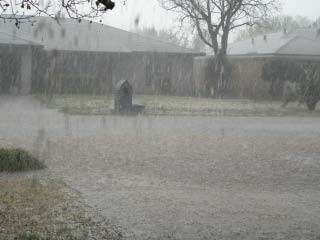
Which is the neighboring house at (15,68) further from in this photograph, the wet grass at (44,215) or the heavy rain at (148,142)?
the wet grass at (44,215)

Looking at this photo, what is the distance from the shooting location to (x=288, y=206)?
7777 millimetres

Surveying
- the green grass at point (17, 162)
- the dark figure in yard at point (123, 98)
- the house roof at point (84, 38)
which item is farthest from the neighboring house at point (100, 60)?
the green grass at point (17, 162)

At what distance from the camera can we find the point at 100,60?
32906 millimetres

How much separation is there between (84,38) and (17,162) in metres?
24.8

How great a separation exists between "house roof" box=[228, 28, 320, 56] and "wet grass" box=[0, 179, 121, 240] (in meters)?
26.0

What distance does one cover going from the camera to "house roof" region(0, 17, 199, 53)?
1262 inches

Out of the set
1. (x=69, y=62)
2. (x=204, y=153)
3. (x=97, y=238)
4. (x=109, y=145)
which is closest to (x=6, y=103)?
(x=69, y=62)

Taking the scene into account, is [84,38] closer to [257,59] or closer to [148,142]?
[257,59]

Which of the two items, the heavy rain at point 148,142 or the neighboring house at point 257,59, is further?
the neighboring house at point 257,59

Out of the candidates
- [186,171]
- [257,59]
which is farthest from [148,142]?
[257,59]

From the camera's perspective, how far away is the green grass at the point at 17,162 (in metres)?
9.49

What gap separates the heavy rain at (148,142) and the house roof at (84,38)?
0.40 feet

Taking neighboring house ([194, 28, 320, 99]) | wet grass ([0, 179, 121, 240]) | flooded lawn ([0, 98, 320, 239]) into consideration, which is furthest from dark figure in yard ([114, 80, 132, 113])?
neighboring house ([194, 28, 320, 99])

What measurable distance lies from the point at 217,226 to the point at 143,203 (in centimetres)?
136
